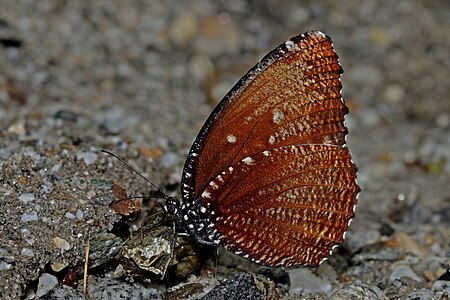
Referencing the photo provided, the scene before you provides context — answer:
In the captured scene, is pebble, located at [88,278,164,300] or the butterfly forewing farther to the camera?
the butterfly forewing

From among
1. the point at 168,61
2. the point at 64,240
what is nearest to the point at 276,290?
the point at 64,240

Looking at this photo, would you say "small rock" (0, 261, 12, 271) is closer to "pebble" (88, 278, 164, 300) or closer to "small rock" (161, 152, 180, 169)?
"pebble" (88, 278, 164, 300)

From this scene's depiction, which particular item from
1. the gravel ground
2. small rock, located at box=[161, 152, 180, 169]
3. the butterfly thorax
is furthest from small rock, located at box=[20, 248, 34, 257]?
small rock, located at box=[161, 152, 180, 169]

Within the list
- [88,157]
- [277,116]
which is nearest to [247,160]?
[277,116]

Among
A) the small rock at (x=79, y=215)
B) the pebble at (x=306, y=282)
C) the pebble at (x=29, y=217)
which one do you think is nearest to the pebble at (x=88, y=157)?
the small rock at (x=79, y=215)

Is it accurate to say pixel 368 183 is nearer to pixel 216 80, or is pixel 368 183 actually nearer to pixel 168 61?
pixel 216 80
